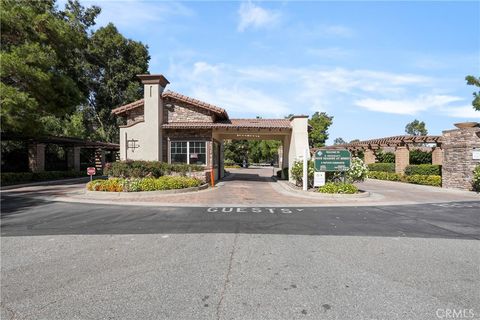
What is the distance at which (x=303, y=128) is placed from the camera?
19.5 metres

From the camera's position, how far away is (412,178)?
2247cm

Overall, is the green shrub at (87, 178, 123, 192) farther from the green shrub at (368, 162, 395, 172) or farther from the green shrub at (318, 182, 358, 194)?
the green shrub at (368, 162, 395, 172)

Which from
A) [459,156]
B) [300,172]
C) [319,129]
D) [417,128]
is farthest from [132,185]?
[417,128]

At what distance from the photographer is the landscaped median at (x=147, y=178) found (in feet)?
46.9

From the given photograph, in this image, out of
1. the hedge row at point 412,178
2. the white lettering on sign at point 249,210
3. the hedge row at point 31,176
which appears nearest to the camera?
the white lettering on sign at point 249,210

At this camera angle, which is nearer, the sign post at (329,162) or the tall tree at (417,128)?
the sign post at (329,162)

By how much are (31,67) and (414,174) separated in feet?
84.9

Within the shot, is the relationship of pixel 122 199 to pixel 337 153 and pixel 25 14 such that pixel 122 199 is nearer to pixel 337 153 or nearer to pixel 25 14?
pixel 337 153

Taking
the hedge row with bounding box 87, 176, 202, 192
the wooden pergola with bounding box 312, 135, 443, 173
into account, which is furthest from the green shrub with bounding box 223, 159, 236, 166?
the hedge row with bounding box 87, 176, 202, 192

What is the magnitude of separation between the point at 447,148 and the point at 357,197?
31.0 ft

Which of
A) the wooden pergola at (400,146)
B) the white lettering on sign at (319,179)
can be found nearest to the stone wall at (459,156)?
the wooden pergola at (400,146)

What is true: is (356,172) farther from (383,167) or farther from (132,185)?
(383,167)

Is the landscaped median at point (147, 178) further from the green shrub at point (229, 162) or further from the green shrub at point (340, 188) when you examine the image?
the green shrub at point (229, 162)

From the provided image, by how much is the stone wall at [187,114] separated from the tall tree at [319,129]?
29.7m
